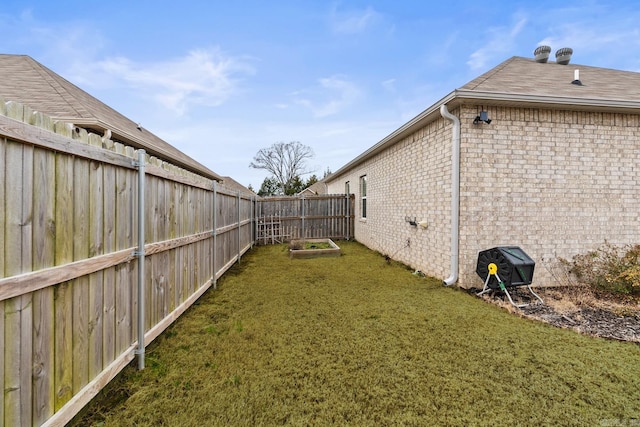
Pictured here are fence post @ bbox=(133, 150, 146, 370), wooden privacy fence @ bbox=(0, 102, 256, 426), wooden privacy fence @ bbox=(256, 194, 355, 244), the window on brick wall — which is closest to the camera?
wooden privacy fence @ bbox=(0, 102, 256, 426)

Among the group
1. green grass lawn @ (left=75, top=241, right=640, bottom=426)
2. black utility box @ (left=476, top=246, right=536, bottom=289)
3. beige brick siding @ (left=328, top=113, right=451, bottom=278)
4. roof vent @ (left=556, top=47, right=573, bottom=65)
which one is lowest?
green grass lawn @ (left=75, top=241, right=640, bottom=426)

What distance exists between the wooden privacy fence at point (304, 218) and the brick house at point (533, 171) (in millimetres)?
6898

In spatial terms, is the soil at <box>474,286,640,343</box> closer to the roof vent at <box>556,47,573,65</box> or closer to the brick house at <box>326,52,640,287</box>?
the brick house at <box>326,52,640,287</box>

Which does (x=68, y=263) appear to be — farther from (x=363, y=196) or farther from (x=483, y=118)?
(x=363, y=196)

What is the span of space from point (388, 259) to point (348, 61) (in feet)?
24.5

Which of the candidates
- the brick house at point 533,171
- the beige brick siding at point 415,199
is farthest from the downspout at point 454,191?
the beige brick siding at point 415,199

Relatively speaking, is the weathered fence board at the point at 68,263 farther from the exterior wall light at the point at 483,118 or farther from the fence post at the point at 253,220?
the fence post at the point at 253,220

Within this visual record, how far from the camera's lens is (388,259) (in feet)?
24.8

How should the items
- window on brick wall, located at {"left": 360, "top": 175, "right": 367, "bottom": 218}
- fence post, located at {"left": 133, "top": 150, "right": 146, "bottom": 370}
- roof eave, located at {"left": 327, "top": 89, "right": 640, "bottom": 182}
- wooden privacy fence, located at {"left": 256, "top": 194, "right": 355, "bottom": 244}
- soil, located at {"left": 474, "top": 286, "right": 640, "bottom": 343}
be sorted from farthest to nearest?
1. wooden privacy fence, located at {"left": 256, "top": 194, "right": 355, "bottom": 244}
2. window on brick wall, located at {"left": 360, "top": 175, "right": 367, "bottom": 218}
3. roof eave, located at {"left": 327, "top": 89, "right": 640, "bottom": 182}
4. soil, located at {"left": 474, "top": 286, "right": 640, "bottom": 343}
5. fence post, located at {"left": 133, "top": 150, "right": 146, "bottom": 370}

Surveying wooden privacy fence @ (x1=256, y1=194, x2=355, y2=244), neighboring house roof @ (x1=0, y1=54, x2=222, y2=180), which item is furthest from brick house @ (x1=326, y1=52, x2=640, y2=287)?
wooden privacy fence @ (x1=256, y1=194, x2=355, y2=244)

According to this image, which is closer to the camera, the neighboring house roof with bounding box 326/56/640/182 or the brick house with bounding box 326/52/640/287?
the neighboring house roof with bounding box 326/56/640/182

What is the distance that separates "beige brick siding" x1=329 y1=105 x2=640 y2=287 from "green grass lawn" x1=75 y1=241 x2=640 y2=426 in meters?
1.56

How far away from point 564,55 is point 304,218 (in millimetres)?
9400

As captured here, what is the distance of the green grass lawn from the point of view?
6.35 feet
